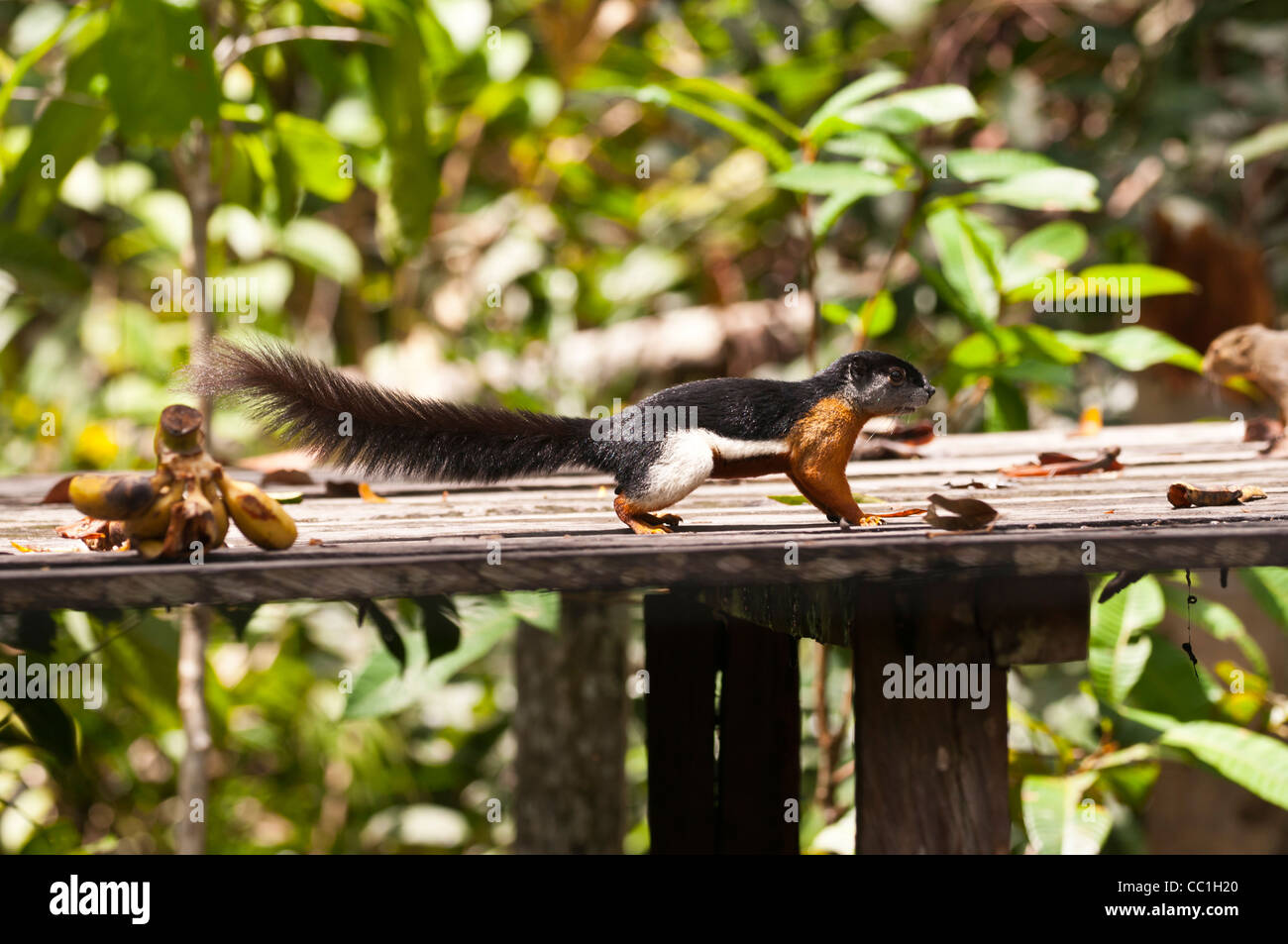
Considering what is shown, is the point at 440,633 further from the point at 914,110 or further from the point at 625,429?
the point at 914,110

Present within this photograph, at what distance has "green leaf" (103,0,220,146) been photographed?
2102 millimetres

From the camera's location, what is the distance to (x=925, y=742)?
4.52 ft

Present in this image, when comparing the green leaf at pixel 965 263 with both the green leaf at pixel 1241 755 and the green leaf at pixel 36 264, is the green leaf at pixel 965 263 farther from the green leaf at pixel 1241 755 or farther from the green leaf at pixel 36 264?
the green leaf at pixel 36 264

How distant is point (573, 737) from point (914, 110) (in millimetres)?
1579

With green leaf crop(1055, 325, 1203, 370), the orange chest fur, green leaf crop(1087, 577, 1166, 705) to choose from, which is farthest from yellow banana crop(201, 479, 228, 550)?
green leaf crop(1055, 325, 1203, 370)

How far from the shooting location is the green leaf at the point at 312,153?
2693 mm

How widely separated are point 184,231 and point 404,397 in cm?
255

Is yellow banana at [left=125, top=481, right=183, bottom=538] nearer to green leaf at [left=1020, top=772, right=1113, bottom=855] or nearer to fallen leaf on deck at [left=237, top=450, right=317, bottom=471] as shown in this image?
fallen leaf on deck at [left=237, top=450, right=317, bottom=471]

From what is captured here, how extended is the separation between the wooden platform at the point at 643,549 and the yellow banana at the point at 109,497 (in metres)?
0.05

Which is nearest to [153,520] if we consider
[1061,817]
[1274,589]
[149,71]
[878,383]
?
[878,383]

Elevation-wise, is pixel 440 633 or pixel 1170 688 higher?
pixel 440 633

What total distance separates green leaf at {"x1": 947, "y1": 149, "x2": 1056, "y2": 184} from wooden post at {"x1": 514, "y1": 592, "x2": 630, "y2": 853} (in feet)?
3.98

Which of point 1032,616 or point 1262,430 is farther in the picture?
point 1262,430

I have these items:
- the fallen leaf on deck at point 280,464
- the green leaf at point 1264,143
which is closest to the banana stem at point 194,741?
the fallen leaf on deck at point 280,464
